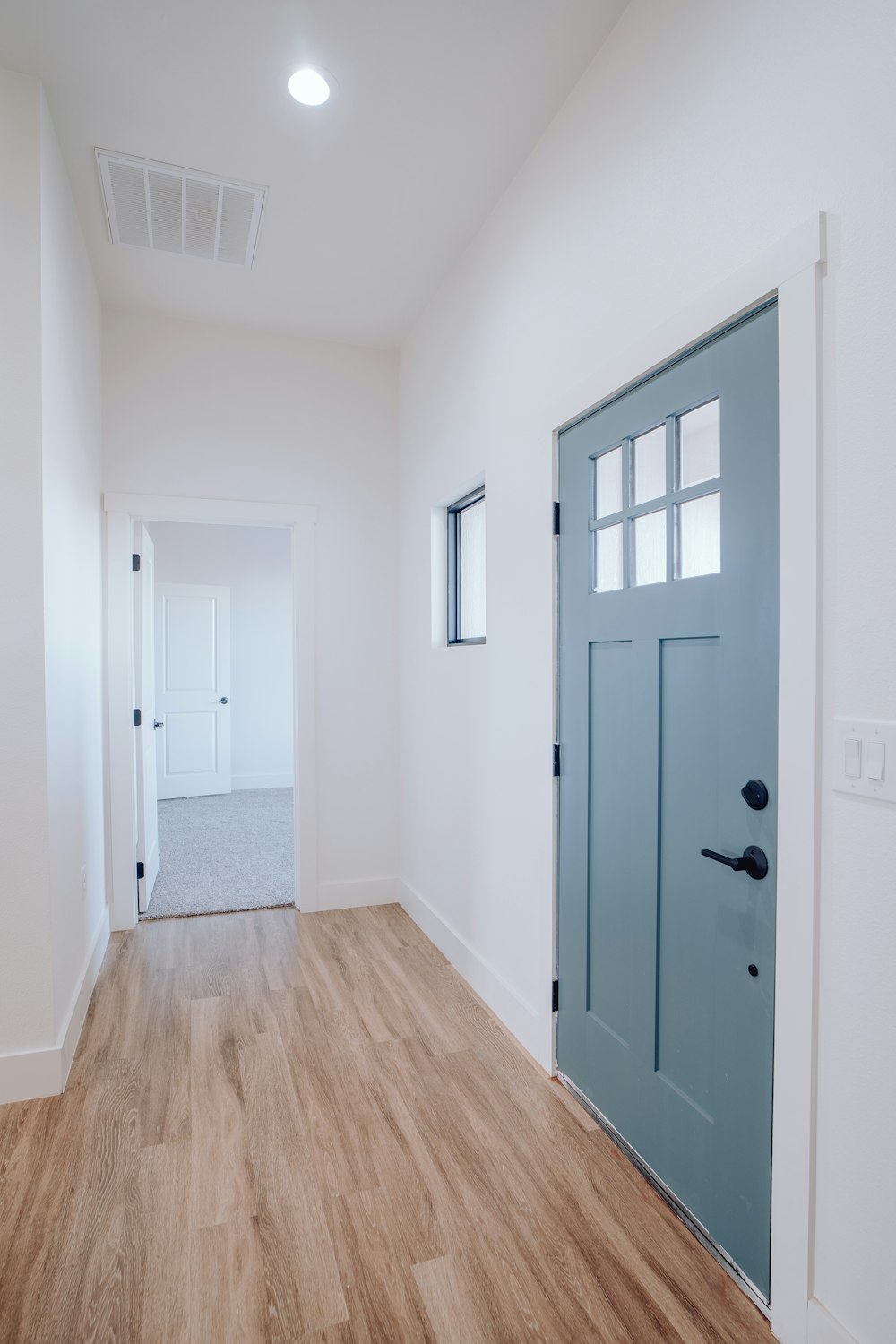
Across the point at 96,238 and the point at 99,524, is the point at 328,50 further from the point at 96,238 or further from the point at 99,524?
the point at 99,524

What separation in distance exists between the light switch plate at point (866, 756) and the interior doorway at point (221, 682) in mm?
4662

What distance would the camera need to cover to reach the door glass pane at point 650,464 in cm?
179

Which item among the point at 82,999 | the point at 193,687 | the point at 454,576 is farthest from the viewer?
the point at 193,687

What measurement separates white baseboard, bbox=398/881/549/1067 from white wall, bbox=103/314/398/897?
0.59m

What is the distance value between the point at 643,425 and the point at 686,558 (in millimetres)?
379

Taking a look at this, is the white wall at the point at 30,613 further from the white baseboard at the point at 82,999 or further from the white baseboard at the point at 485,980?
→ the white baseboard at the point at 485,980

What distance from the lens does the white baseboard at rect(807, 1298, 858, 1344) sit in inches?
49.5

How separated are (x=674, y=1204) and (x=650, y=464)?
177 centimetres

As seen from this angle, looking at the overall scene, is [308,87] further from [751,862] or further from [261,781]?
[261,781]

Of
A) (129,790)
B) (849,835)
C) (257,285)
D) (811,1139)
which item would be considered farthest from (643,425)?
(129,790)

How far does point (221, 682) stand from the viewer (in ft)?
24.1

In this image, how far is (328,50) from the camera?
6.59ft

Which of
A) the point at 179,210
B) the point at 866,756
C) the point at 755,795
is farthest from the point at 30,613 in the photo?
the point at 866,756

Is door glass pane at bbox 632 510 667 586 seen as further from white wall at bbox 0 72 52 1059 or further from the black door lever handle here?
white wall at bbox 0 72 52 1059
